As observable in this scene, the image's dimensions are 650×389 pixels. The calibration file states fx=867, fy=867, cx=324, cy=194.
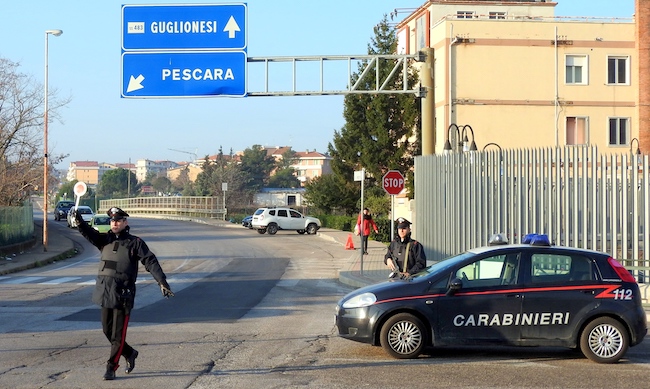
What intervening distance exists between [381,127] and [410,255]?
115 ft

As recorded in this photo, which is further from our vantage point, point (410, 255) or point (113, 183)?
point (113, 183)

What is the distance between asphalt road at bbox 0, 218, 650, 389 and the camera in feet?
30.6

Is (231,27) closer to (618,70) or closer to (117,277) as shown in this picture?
(117,277)

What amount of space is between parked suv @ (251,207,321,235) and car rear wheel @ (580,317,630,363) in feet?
132

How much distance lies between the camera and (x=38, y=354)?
11.0 meters

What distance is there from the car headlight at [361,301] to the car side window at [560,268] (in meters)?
2.01

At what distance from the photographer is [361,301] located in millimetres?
10875

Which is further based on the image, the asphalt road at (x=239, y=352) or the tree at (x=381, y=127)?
the tree at (x=381, y=127)

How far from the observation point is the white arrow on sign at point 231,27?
23.0 metres

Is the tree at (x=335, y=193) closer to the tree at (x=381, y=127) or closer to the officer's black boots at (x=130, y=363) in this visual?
the tree at (x=381, y=127)

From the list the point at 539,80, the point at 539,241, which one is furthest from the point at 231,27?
the point at 539,80

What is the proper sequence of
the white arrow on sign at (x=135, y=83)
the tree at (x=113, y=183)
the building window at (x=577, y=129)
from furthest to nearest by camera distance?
the tree at (x=113, y=183) < the building window at (x=577, y=129) < the white arrow on sign at (x=135, y=83)

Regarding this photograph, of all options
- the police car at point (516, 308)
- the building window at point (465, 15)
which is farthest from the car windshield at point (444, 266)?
the building window at point (465, 15)

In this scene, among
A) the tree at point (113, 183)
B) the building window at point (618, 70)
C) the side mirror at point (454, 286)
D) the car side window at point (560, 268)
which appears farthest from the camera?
the tree at point (113, 183)
